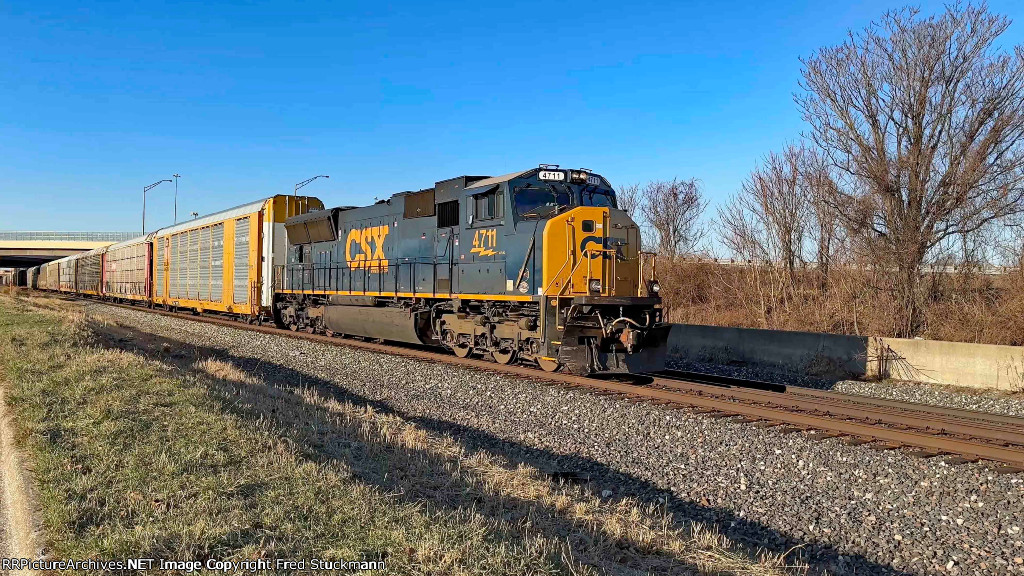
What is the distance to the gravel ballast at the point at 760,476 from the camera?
482 centimetres

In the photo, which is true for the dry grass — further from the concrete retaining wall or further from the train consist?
the train consist

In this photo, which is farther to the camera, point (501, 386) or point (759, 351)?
point (759, 351)

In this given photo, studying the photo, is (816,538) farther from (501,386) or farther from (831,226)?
(831,226)

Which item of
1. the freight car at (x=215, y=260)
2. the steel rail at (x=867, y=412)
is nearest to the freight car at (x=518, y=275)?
the steel rail at (x=867, y=412)

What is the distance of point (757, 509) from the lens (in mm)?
5539

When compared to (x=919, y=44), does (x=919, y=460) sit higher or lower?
lower

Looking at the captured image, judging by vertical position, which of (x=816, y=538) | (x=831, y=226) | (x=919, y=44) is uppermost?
(x=919, y=44)

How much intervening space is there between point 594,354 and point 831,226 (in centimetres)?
1196

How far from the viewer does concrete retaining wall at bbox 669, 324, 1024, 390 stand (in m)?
12.1

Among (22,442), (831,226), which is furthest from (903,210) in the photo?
(22,442)

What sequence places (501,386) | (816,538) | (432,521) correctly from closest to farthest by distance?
(432,521) < (816,538) < (501,386)

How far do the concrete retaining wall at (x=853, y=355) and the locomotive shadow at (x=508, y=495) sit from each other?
9.43m

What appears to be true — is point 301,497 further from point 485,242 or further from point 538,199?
point 485,242

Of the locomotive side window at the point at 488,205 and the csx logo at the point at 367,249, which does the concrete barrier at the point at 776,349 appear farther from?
the csx logo at the point at 367,249
